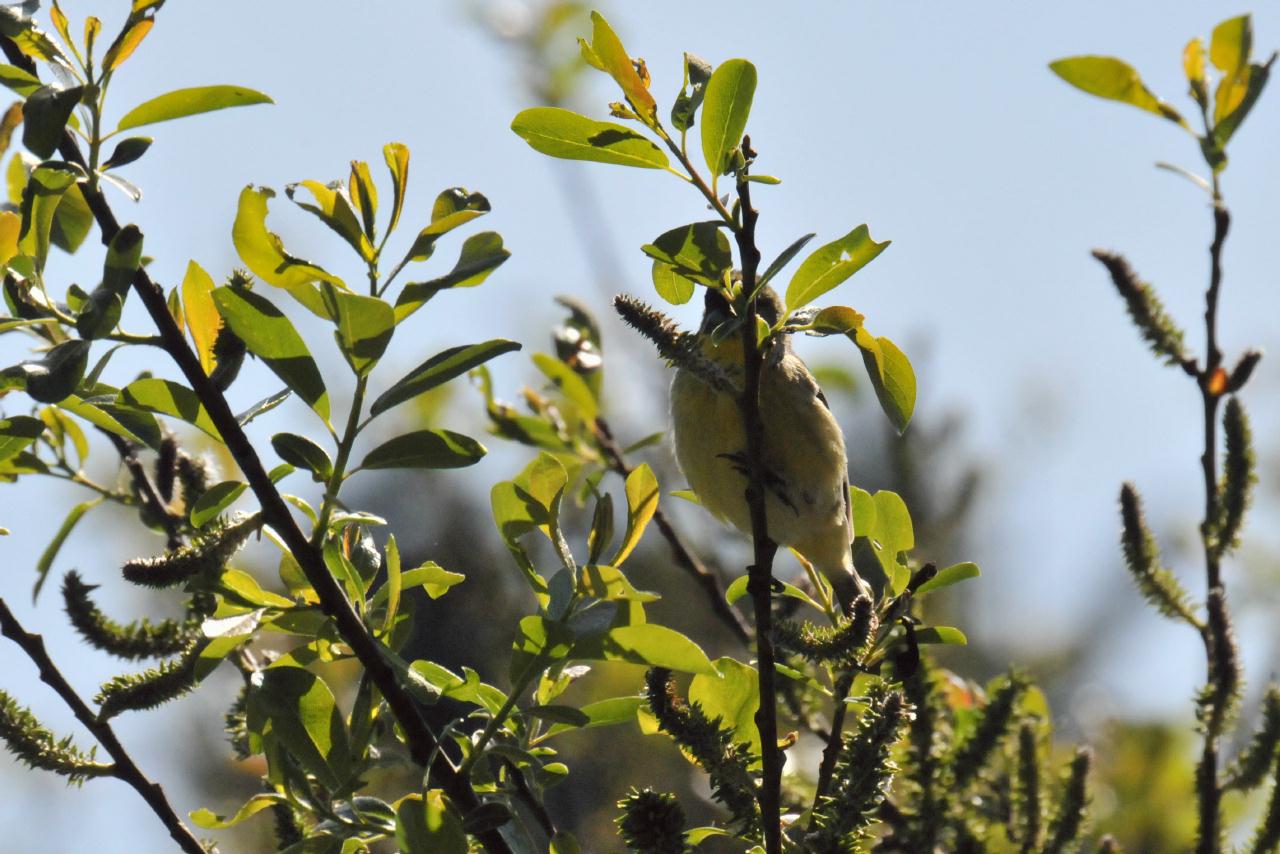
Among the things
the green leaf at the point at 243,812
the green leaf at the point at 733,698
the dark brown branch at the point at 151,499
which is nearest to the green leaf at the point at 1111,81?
the green leaf at the point at 733,698

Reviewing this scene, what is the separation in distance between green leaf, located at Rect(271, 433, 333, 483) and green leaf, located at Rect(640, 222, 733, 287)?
16.9 inches

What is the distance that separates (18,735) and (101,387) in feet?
1.54

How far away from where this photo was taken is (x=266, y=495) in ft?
4.21

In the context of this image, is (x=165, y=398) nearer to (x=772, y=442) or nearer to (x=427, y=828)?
(x=427, y=828)

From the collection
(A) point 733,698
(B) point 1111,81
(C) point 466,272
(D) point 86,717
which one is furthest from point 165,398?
(B) point 1111,81

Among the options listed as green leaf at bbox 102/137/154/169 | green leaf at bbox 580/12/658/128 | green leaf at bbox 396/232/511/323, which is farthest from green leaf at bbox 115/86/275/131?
green leaf at bbox 580/12/658/128

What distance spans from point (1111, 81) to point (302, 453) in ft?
3.95

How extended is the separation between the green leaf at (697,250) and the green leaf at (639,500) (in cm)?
25

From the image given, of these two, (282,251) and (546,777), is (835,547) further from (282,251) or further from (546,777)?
(282,251)

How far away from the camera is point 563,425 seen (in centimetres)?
285

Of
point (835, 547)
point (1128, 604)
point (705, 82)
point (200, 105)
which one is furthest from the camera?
point (1128, 604)

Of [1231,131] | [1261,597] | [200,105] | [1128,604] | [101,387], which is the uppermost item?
[1128,604]

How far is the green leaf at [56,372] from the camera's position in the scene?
1.21m

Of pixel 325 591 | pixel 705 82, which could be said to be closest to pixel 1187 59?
pixel 705 82
